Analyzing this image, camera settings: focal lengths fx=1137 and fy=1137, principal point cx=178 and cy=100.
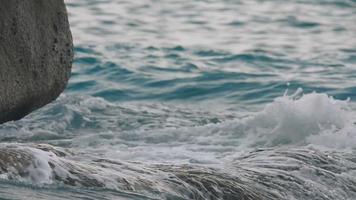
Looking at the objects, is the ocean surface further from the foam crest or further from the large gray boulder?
the large gray boulder

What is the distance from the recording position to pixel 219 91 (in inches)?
551

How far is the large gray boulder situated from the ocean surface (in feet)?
1.08

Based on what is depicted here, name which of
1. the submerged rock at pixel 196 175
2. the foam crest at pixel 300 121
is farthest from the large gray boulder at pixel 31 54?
the foam crest at pixel 300 121

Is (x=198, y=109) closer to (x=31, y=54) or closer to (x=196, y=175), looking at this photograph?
(x=196, y=175)

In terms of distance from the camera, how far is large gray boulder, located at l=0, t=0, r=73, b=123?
733 cm

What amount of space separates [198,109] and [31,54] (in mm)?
5349

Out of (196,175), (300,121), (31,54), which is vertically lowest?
(300,121)

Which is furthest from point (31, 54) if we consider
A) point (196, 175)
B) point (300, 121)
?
point (300, 121)

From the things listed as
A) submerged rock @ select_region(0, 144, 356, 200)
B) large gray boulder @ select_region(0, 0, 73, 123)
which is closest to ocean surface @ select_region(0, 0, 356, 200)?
submerged rock @ select_region(0, 144, 356, 200)

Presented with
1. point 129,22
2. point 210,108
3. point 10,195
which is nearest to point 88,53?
point 129,22

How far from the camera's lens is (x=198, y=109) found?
1275cm

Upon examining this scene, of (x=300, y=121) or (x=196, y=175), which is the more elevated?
(x=196, y=175)

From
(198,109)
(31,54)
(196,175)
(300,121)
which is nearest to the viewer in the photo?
(31,54)

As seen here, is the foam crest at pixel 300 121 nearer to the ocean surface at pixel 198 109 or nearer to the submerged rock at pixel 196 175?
the ocean surface at pixel 198 109
